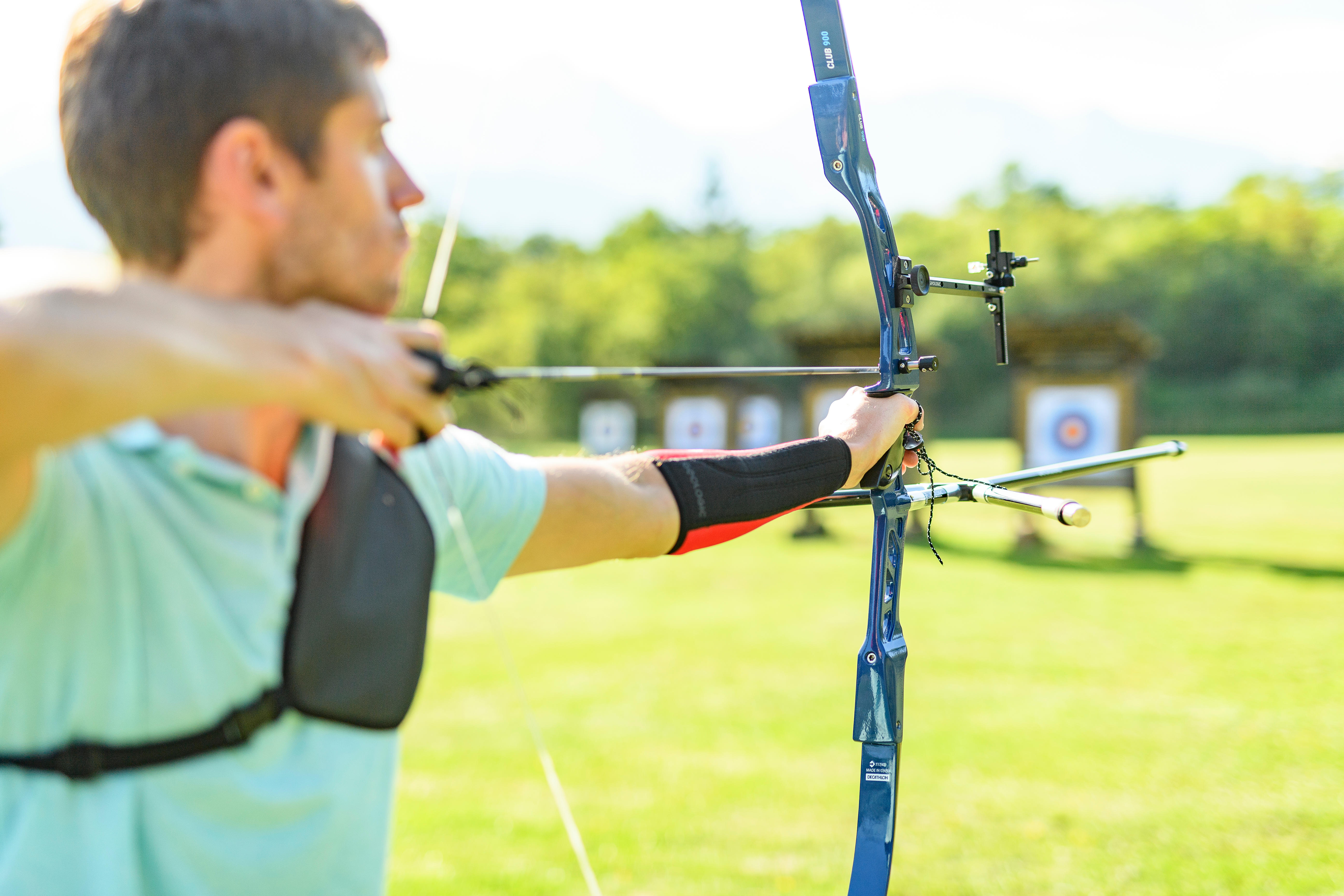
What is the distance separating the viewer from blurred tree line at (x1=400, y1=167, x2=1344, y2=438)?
28.6 metres

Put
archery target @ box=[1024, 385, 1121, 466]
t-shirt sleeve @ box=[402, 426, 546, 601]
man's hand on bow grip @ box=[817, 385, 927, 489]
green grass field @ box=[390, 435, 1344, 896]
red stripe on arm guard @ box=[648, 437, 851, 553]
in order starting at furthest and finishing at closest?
archery target @ box=[1024, 385, 1121, 466], green grass field @ box=[390, 435, 1344, 896], man's hand on bow grip @ box=[817, 385, 927, 489], red stripe on arm guard @ box=[648, 437, 851, 553], t-shirt sleeve @ box=[402, 426, 546, 601]

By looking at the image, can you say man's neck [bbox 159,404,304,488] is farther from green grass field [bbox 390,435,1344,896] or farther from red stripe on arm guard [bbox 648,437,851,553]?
green grass field [bbox 390,435,1344,896]

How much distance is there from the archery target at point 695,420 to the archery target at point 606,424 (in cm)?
→ 281

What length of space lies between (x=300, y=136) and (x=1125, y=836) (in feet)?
9.58

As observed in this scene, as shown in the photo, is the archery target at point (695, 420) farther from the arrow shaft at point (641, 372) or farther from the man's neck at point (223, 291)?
the man's neck at point (223, 291)

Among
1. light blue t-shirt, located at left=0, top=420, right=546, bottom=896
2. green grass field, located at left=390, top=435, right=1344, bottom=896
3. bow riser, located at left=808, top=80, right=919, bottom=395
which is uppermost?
bow riser, located at left=808, top=80, right=919, bottom=395

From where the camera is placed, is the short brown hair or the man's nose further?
the man's nose

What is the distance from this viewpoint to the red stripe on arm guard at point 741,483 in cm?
137

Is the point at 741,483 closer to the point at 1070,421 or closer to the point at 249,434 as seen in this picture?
the point at 249,434

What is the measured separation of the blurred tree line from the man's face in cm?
2254

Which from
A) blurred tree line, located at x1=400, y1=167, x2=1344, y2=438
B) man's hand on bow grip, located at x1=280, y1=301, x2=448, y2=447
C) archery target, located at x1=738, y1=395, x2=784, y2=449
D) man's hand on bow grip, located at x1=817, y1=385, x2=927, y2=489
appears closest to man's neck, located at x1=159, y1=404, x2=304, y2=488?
man's hand on bow grip, located at x1=280, y1=301, x2=448, y2=447

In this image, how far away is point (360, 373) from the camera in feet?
2.45

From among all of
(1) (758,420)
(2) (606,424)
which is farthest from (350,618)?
(2) (606,424)

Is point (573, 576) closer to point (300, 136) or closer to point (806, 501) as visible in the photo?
point (806, 501)
